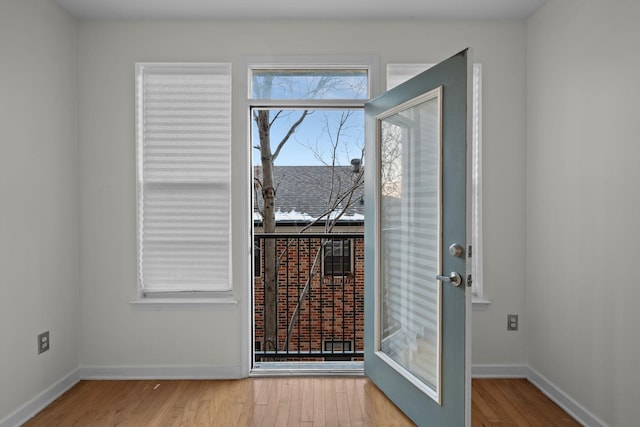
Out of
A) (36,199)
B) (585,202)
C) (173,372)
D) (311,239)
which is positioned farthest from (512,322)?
(36,199)

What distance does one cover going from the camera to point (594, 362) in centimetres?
231

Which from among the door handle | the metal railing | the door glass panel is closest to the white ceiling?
the door glass panel

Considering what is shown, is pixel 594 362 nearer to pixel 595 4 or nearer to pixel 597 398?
pixel 597 398

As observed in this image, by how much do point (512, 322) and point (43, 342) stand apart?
127 inches

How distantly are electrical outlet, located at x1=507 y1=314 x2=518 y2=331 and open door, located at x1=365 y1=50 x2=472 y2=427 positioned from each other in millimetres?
952

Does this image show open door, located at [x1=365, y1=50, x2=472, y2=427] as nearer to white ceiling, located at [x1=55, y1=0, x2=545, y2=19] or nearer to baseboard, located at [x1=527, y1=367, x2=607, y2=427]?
white ceiling, located at [x1=55, y1=0, x2=545, y2=19]

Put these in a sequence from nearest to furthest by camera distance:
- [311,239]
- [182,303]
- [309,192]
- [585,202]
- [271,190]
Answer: [585,202]
[182,303]
[271,190]
[311,239]
[309,192]

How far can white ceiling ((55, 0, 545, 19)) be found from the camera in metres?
2.73

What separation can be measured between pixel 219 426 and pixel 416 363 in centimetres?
121

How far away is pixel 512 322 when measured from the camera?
9.94 feet

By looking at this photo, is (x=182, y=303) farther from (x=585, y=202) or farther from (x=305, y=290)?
(x=305, y=290)

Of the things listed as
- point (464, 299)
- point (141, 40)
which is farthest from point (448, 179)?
point (141, 40)

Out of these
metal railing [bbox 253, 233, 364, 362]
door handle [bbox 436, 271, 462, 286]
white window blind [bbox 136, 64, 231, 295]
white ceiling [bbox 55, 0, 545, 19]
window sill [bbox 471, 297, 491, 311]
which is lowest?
metal railing [bbox 253, 233, 364, 362]

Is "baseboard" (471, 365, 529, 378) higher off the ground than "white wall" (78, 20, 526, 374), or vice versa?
"white wall" (78, 20, 526, 374)
